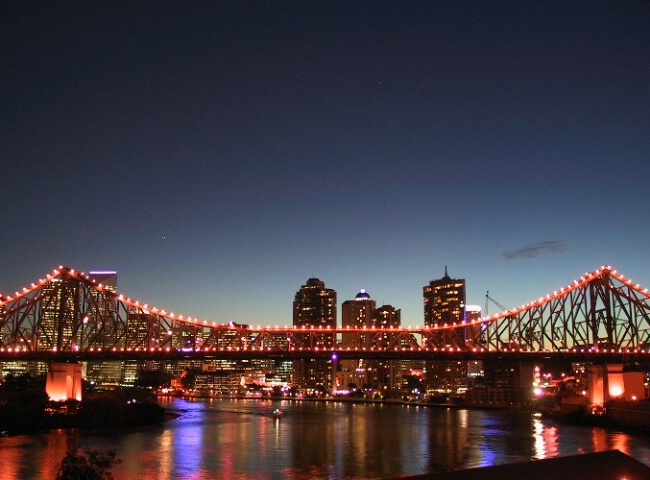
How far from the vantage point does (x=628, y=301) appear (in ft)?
280

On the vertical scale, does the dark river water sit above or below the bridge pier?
below

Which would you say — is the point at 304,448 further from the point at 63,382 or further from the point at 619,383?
the point at 619,383

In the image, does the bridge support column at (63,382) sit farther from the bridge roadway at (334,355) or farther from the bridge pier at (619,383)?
the bridge pier at (619,383)

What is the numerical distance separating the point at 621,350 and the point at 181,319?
54.5m

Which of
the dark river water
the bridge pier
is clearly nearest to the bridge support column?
the dark river water

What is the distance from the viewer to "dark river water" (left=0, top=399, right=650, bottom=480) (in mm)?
42531

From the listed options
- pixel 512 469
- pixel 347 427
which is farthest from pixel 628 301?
pixel 512 469

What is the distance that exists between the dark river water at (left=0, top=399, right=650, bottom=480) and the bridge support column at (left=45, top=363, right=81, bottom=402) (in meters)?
10.6

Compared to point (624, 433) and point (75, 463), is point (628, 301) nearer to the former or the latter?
point (624, 433)

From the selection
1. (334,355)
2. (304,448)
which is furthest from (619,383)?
(304,448)

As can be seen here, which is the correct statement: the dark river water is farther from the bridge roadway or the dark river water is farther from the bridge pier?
the bridge roadway

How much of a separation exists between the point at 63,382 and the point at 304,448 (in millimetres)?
34796

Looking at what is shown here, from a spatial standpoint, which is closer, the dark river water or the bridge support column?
the dark river water

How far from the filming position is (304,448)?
56.2 m
